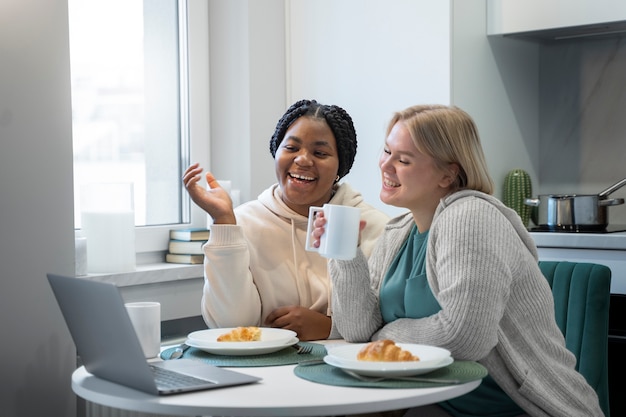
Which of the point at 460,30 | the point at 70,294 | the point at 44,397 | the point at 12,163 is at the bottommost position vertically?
the point at 44,397

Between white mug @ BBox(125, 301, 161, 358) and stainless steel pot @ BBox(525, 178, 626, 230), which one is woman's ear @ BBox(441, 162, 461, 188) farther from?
stainless steel pot @ BBox(525, 178, 626, 230)

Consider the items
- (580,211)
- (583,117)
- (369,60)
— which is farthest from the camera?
(583,117)

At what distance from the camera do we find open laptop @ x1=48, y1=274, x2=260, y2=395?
1411 millimetres

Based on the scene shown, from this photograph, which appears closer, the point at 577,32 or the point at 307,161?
the point at 307,161

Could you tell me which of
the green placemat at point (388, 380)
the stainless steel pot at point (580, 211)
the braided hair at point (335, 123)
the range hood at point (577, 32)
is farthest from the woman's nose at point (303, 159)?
the range hood at point (577, 32)

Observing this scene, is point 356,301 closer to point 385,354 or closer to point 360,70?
point 385,354

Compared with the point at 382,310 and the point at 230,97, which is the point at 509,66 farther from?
the point at 382,310

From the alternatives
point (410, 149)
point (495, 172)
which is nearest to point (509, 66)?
point (495, 172)

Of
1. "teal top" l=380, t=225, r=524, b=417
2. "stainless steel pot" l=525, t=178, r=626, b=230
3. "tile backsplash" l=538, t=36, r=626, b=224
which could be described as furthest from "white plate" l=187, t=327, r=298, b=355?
"tile backsplash" l=538, t=36, r=626, b=224

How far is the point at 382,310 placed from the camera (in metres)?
1.94

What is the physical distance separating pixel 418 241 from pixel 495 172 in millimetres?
1495

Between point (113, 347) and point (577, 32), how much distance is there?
8.27ft

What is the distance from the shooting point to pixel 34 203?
196cm

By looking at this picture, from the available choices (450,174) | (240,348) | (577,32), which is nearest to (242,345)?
(240,348)
